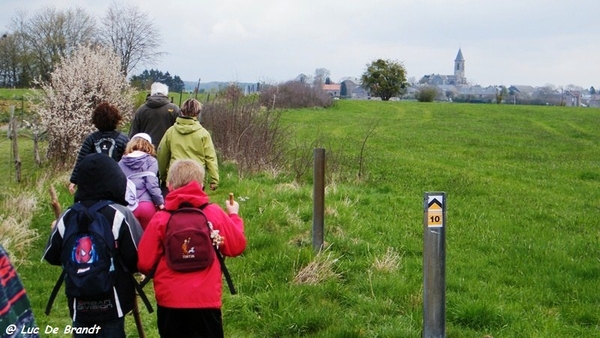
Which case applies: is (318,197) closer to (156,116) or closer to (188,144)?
(188,144)

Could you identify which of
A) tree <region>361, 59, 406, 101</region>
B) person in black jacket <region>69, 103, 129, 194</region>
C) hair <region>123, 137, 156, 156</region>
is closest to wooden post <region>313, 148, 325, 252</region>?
hair <region>123, 137, 156, 156</region>

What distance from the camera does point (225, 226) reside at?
4.34 m

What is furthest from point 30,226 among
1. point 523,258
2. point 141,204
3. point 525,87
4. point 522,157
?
point 525,87

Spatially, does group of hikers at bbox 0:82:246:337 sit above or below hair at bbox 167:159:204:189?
below

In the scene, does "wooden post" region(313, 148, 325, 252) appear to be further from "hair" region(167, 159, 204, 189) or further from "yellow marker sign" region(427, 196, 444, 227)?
"hair" region(167, 159, 204, 189)

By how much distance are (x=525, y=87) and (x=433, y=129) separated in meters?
98.7

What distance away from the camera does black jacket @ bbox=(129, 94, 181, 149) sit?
856 cm

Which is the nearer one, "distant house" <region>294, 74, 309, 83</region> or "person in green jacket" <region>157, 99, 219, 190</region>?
"person in green jacket" <region>157, 99, 219, 190</region>

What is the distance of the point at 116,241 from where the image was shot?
4.19m

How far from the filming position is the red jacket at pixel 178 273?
4191 millimetres

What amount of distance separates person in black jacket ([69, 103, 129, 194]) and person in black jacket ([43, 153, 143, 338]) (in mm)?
2357

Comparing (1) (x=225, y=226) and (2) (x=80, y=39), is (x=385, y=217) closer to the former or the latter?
(1) (x=225, y=226)

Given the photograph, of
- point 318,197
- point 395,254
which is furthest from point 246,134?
point 318,197

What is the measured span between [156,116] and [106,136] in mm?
1919
